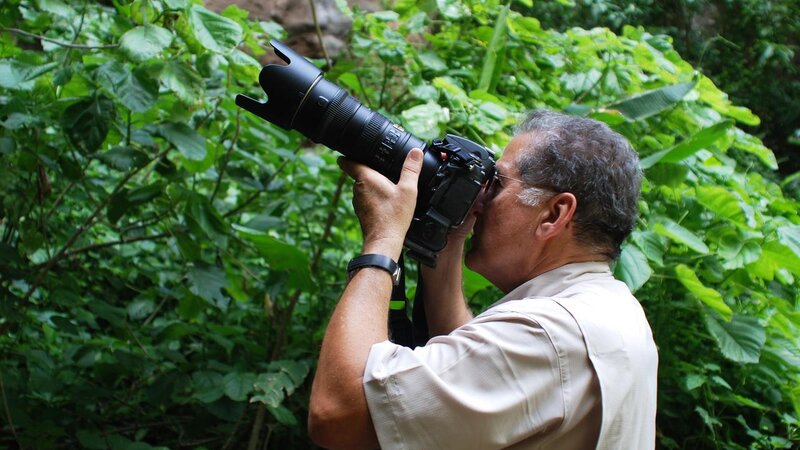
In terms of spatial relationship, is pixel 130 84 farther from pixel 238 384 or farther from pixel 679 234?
pixel 679 234

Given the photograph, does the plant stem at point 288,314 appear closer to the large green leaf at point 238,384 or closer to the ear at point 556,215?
the large green leaf at point 238,384

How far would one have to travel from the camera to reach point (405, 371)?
1.18 m

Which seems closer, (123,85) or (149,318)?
(123,85)

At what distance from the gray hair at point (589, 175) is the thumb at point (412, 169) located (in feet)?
0.62

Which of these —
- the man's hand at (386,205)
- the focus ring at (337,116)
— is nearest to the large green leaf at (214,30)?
the focus ring at (337,116)

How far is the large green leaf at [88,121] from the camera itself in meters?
2.16

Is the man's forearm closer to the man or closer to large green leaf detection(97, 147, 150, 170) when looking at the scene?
the man

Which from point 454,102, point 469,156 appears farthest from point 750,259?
point 469,156

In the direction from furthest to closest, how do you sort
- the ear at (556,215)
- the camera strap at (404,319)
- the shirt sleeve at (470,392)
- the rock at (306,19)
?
the rock at (306,19) < the camera strap at (404,319) < the ear at (556,215) < the shirt sleeve at (470,392)

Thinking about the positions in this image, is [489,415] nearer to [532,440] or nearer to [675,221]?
[532,440]

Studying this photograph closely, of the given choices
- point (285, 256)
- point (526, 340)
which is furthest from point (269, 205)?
point (526, 340)

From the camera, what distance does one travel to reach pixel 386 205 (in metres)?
1.38

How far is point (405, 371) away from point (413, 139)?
0.48m

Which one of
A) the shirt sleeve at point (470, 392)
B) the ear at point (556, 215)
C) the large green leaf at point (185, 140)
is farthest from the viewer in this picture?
the large green leaf at point (185, 140)
